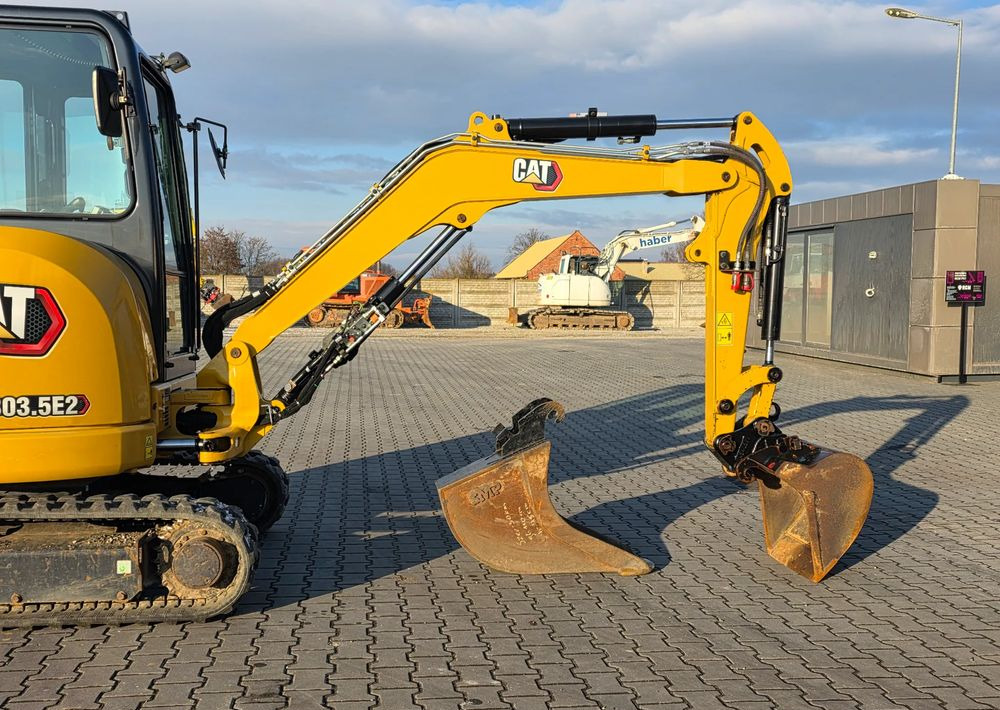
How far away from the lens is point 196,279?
6234 mm

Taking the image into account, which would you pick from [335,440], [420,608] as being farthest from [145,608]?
[335,440]

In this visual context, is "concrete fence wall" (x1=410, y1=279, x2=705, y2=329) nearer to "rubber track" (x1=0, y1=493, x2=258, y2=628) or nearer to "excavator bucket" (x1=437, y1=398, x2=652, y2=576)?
"excavator bucket" (x1=437, y1=398, x2=652, y2=576)

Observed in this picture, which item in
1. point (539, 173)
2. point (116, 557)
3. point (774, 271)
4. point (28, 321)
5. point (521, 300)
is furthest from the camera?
point (521, 300)

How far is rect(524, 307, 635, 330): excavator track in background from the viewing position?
35.6 m

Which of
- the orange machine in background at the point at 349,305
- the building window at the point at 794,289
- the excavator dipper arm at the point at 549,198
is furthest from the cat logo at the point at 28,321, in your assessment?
the orange machine in background at the point at 349,305

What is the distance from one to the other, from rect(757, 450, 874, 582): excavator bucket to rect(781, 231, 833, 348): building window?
49.4 feet

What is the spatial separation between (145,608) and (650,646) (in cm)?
269

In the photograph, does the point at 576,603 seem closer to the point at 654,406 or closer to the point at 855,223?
the point at 654,406

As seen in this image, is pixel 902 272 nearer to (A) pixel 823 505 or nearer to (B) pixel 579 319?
(A) pixel 823 505

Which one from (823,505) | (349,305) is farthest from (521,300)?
(823,505)

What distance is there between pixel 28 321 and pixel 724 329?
13.7 feet

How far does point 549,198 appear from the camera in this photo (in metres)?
6.15

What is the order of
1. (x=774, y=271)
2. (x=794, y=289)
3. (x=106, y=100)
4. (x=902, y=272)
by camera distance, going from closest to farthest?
1. (x=106, y=100)
2. (x=774, y=271)
3. (x=902, y=272)
4. (x=794, y=289)

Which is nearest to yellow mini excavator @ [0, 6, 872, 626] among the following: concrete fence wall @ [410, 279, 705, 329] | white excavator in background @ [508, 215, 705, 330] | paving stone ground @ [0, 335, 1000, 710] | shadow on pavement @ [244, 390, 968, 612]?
paving stone ground @ [0, 335, 1000, 710]
